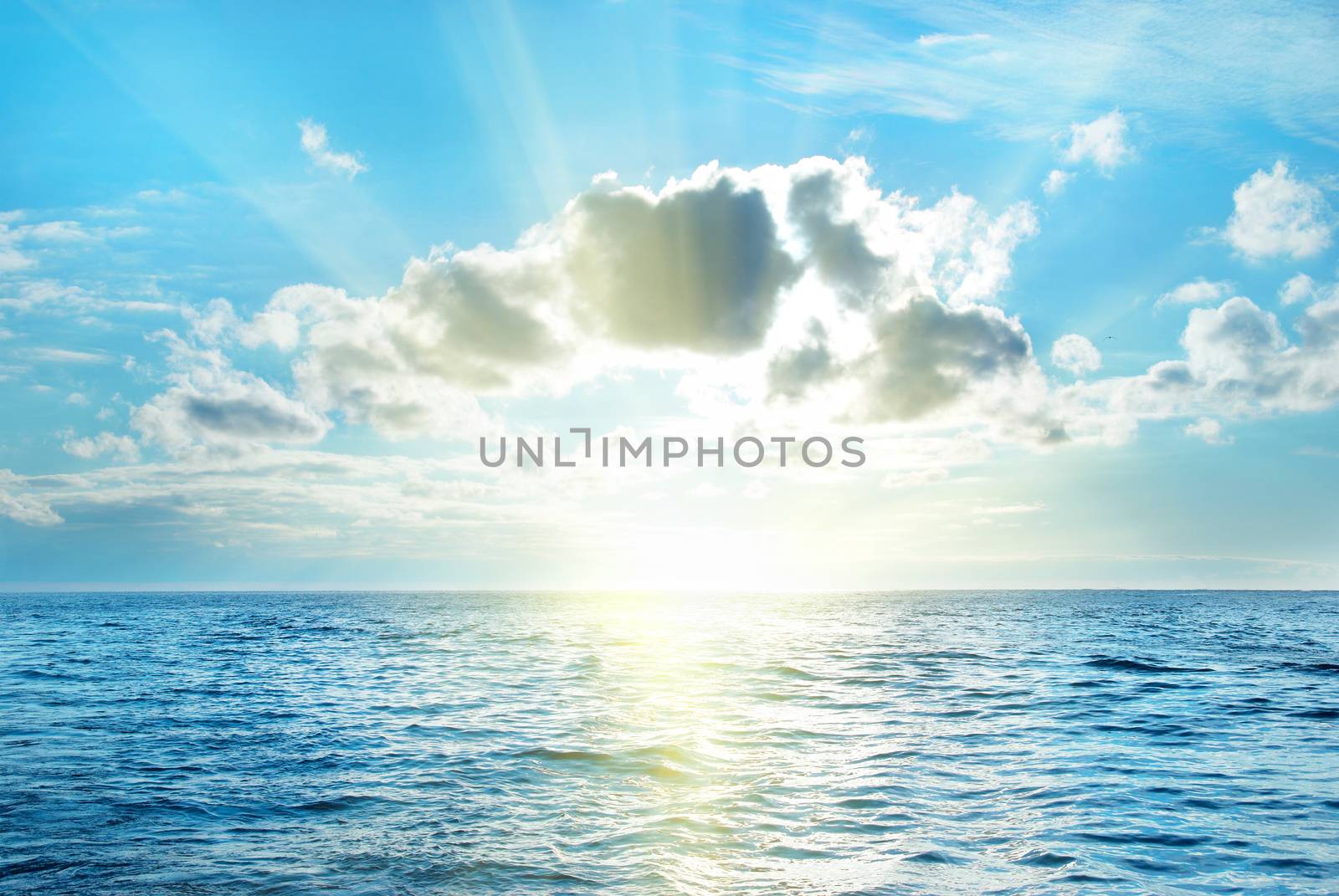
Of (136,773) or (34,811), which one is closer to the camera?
(34,811)

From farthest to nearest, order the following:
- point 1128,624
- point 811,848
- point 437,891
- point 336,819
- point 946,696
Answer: point 1128,624 → point 946,696 → point 336,819 → point 811,848 → point 437,891

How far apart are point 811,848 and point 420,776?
9.09 m

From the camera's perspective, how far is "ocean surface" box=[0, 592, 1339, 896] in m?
12.1

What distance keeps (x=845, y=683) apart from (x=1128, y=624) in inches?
2382

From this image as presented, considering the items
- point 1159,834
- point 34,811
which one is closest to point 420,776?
point 34,811

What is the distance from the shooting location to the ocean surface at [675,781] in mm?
12148

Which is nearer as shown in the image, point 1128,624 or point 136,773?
point 136,773

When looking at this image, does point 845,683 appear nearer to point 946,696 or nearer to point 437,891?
point 946,696

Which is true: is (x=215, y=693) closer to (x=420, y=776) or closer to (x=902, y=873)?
(x=420, y=776)

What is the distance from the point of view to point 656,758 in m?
19.6

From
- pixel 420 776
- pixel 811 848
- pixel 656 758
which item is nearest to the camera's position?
pixel 811 848

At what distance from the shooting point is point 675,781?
17.5m

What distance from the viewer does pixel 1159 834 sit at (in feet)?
44.7

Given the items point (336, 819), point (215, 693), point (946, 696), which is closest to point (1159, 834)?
point (336, 819)
